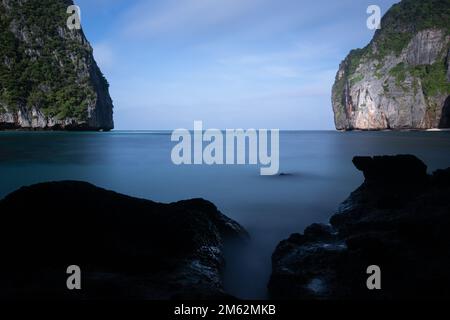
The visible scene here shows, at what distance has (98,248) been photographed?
4.97 meters

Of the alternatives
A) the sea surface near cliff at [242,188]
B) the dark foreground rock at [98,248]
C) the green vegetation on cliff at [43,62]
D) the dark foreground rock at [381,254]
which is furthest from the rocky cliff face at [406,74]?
the dark foreground rock at [98,248]

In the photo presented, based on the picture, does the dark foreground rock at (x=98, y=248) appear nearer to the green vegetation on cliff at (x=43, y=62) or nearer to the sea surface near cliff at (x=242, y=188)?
the sea surface near cliff at (x=242, y=188)

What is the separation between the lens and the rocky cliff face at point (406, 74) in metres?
101

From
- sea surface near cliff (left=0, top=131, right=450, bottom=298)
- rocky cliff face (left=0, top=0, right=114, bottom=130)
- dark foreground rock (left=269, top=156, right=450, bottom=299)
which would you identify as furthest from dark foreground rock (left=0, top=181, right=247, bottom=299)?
rocky cliff face (left=0, top=0, right=114, bottom=130)

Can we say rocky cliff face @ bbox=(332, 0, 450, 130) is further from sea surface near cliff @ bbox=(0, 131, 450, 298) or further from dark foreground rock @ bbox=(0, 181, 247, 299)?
dark foreground rock @ bbox=(0, 181, 247, 299)

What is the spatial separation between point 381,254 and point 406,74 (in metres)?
121

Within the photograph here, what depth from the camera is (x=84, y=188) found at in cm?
594

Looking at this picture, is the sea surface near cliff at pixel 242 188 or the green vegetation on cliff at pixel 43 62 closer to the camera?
the sea surface near cliff at pixel 242 188

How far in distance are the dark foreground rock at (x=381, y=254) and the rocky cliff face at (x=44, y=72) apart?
8558 centimetres

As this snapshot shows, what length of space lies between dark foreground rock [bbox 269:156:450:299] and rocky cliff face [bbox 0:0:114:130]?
281 feet

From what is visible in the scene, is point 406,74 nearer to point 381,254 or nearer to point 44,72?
point 44,72
